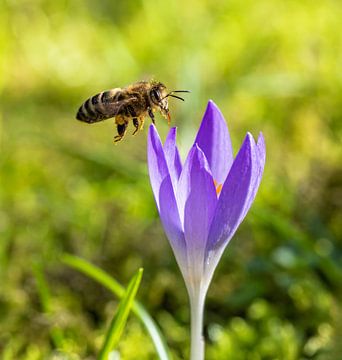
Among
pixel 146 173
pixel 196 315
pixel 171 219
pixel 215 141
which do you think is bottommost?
pixel 196 315

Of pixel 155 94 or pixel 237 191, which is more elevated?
pixel 155 94

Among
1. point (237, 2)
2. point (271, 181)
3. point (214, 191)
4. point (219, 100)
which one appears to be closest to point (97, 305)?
point (271, 181)

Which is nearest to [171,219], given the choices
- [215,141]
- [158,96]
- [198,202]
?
[198,202]

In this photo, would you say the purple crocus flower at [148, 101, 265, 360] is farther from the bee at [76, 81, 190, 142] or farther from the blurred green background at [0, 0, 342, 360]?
the blurred green background at [0, 0, 342, 360]

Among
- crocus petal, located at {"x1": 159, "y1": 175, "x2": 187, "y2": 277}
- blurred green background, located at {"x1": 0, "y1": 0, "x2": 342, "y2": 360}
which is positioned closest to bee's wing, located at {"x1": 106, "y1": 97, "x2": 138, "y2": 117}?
crocus petal, located at {"x1": 159, "y1": 175, "x2": 187, "y2": 277}

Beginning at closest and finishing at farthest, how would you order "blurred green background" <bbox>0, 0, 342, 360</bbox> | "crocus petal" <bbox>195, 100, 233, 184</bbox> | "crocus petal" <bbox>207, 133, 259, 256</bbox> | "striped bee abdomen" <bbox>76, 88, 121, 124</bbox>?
"crocus petal" <bbox>207, 133, 259, 256</bbox>, "crocus petal" <bbox>195, 100, 233, 184</bbox>, "striped bee abdomen" <bbox>76, 88, 121, 124</bbox>, "blurred green background" <bbox>0, 0, 342, 360</bbox>

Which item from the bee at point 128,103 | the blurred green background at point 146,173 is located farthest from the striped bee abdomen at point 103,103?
the blurred green background at point 146,173

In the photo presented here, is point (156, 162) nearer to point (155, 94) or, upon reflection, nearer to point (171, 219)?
point (171, 219)
